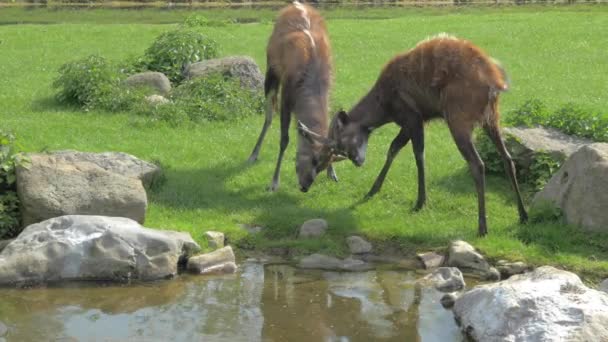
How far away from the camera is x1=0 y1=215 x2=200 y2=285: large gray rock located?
9.15 metres

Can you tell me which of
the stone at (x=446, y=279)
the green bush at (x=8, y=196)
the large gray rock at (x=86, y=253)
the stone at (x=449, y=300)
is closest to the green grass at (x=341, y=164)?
the stone at (x=446, y=279)

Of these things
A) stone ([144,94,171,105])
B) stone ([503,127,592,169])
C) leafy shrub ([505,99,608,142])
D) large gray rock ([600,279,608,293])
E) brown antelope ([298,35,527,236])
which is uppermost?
brown antelope ([298,35,527,236])

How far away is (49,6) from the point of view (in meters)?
39.0

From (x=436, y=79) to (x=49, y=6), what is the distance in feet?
103

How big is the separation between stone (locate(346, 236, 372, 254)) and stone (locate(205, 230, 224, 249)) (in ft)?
4.59

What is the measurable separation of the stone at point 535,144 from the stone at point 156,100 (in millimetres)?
6001

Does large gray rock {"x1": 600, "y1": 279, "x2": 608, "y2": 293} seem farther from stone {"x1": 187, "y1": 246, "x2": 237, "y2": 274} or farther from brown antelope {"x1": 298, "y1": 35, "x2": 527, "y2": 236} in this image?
stone {"x1": 187, "y1": 246, "x2": 237, "y2": 274}

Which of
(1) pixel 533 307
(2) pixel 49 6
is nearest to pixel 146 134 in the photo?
(1) pixel 533 307

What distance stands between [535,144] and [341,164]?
2.74 meters

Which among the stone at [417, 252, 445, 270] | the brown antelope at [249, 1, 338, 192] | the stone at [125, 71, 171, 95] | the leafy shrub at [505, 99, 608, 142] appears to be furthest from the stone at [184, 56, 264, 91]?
the stone at [417, 252, 445, 270]

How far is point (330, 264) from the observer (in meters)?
9.89

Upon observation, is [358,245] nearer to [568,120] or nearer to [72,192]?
[72,192]

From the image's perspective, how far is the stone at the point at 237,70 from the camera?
16.1 meters

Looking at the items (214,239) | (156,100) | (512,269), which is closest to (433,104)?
(512,269)
